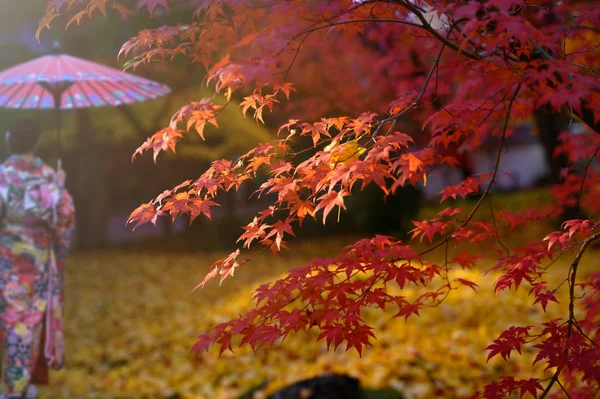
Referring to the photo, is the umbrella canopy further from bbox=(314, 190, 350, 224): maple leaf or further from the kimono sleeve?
bbox=(314, 190, 350, 224): maple leaf

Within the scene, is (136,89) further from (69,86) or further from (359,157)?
(359,157)

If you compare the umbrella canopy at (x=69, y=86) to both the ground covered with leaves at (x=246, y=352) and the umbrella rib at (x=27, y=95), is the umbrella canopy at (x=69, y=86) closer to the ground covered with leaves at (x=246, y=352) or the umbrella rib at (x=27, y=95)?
the umbrella rib at (x=27, y=95)

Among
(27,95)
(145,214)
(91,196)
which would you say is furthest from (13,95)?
(91,196)

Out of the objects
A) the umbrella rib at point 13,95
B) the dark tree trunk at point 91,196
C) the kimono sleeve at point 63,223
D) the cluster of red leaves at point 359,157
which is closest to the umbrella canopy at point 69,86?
the umbrella rib at point 13,95

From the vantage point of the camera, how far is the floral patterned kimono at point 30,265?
3.66 m

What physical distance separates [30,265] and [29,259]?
4cm

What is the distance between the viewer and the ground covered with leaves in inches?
185

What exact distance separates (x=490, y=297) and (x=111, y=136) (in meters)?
7.20

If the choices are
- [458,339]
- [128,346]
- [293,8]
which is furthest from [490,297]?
[293,8]

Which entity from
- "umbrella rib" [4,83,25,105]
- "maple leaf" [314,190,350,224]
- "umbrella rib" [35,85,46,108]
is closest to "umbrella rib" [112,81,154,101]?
"umbrella rib" [35,85,46,108]

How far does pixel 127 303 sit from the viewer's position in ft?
24.9

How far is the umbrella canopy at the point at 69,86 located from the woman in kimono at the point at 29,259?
23 centimetres

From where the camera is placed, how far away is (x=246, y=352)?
5.44 meters

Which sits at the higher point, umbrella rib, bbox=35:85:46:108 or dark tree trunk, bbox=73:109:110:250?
umbrella rib, bbox=35:85:46:108
